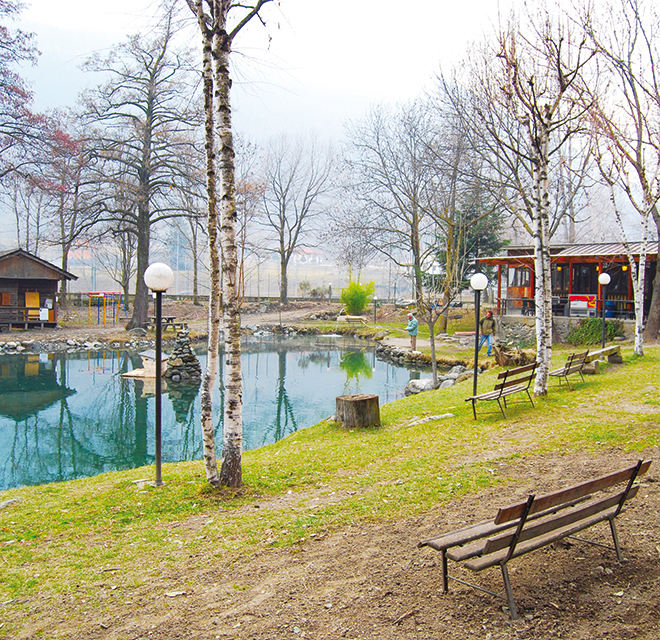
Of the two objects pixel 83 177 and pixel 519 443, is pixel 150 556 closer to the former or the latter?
pixel 519 443

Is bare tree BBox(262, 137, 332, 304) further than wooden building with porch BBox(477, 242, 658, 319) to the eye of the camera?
Yes

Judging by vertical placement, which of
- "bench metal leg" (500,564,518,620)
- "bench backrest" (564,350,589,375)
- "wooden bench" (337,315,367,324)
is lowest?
"bench metal leg" (500,564,518,620)

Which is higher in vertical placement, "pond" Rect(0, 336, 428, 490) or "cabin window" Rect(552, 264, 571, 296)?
"cabin window" Rect(552, 264, 571, 296)

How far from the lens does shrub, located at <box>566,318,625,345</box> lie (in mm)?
17734

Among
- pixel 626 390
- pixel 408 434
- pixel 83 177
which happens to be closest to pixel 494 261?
pixel 626 390

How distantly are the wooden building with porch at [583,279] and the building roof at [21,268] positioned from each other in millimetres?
20701

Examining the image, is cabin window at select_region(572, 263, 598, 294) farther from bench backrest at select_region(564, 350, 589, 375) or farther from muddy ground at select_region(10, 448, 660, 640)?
muddy ground at select_region(10, 448, 660, 640)

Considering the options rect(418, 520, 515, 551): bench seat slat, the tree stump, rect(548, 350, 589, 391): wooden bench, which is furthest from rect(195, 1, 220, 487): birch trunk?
rect(548, 350, 589, 391): wooden bench

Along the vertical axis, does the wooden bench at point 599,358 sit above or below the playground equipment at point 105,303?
below

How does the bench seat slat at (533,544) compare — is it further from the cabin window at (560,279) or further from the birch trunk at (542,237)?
the cabin window at (560,279)

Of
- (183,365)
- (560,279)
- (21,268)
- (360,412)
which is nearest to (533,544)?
(360,412)

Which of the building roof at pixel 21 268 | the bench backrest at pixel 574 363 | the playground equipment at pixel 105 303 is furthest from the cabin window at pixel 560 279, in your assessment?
the building roof at pixel 21 268

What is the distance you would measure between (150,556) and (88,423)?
9.81 metres

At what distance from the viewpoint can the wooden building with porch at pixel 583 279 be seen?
19.1m
